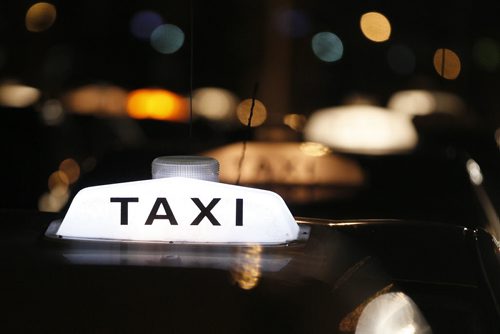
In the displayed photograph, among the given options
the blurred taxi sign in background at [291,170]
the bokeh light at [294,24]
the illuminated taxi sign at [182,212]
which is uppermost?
the illuminated taxi sign at [182,212]

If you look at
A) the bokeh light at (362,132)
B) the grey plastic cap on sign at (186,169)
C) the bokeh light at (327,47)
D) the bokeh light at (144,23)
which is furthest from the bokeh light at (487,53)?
the grey plastic cap on sign at (186,169)

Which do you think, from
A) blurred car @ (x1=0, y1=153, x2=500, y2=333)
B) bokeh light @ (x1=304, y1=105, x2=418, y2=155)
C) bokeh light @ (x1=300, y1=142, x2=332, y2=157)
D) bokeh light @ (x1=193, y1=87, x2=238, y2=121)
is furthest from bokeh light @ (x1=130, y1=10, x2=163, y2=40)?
blurred car @ (x1=0, y1=153, x2=500, y2=333)

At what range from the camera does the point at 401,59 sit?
14.5 m

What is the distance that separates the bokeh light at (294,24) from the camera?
40.1 feet

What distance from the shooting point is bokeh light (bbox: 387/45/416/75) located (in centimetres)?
1419

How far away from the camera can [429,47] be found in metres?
14.3

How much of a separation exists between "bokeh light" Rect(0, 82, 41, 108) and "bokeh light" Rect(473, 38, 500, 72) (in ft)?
18.5

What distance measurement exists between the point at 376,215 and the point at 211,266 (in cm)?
298

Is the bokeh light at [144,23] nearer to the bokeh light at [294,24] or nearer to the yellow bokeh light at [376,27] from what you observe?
the bokeh light at [294,24]

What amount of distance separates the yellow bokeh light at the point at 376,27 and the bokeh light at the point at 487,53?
6.73ft

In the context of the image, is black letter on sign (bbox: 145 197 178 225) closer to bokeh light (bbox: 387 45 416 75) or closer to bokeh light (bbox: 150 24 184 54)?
bokeh light (bbox: 150 24 184 54)

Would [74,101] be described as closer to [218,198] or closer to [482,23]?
[482,23]

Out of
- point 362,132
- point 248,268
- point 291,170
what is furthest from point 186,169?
point 362,132

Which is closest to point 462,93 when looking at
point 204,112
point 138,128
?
point 204,112
